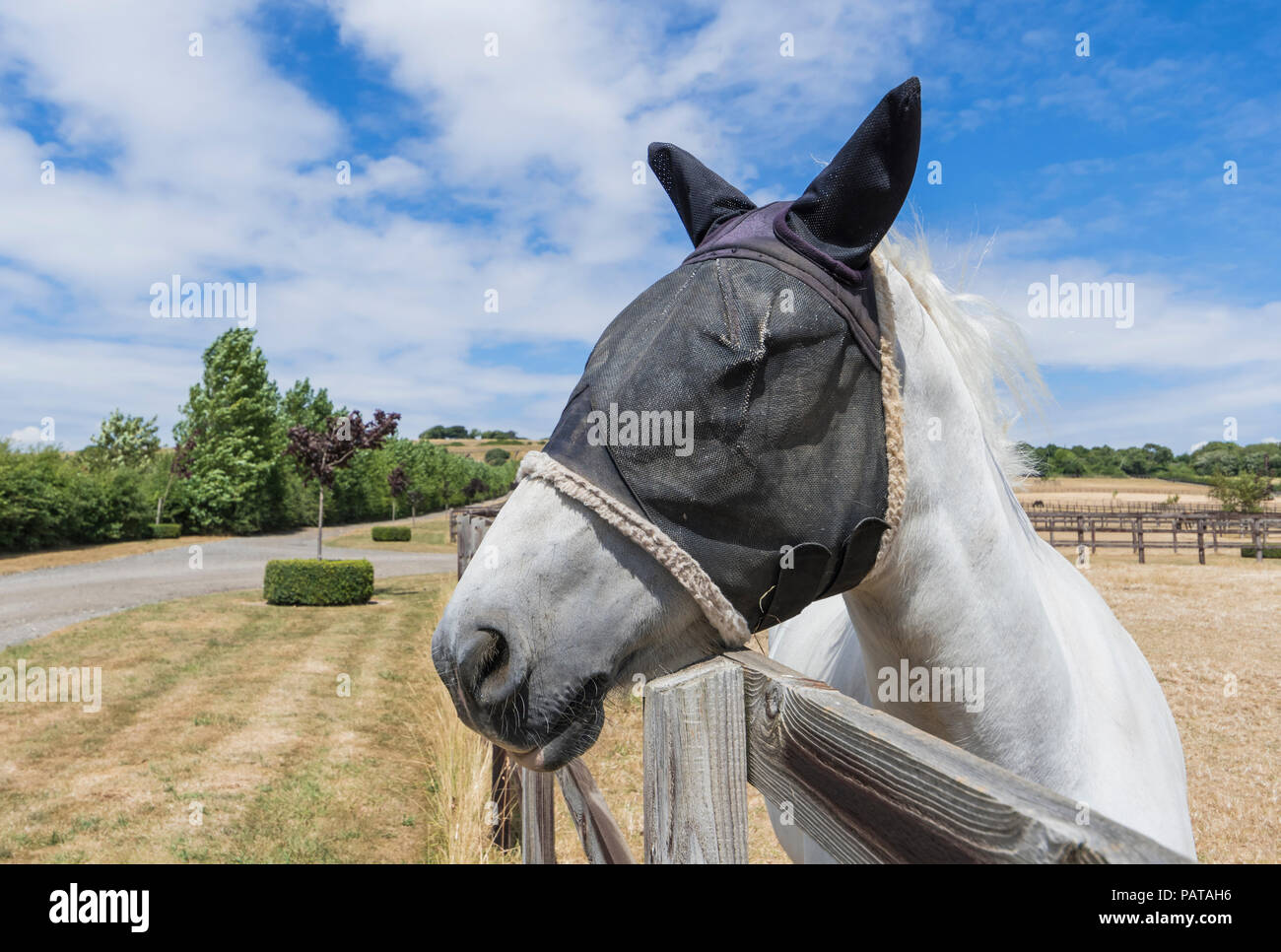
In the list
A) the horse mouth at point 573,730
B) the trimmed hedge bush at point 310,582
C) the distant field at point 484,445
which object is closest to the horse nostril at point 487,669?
the horse mouth at point 573,730

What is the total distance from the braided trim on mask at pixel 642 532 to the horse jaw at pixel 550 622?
0.10ft

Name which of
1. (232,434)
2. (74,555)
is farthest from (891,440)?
(232,434)

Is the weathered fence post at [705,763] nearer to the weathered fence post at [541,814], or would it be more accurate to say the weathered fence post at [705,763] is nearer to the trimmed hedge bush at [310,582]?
the weathered fence post at [541,814]

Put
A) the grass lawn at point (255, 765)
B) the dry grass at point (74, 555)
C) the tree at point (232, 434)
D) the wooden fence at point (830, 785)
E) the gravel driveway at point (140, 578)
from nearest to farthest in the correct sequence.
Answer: the wooden fence at point (830, 785) → the grass lawn at point (255, 765) → the gravel driveway at point (140, 578) → the dry grass at point (74, 555) → the tree at point (232, 434)

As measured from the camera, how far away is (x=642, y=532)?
5.19 ft

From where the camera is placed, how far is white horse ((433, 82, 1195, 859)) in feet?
4.99

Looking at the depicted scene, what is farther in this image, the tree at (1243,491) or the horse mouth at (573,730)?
the tree at (1243,491)

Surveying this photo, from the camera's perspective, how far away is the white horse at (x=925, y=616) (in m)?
1.52

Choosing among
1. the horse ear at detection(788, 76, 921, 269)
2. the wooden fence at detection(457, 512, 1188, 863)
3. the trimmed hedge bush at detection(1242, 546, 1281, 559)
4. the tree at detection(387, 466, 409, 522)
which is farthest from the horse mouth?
the tree at detection(387, 466, 409, 522)

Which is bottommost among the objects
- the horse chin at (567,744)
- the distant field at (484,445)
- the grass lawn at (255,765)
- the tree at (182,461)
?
the grass lawn at (255,765)

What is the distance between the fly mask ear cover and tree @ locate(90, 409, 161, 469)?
156 feet

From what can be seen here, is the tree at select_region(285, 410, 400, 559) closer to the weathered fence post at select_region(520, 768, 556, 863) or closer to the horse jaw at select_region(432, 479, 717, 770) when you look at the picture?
the weathered fence post at select_region(520, 768, 556, 863)

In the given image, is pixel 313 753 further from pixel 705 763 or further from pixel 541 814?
pixel 705 763
